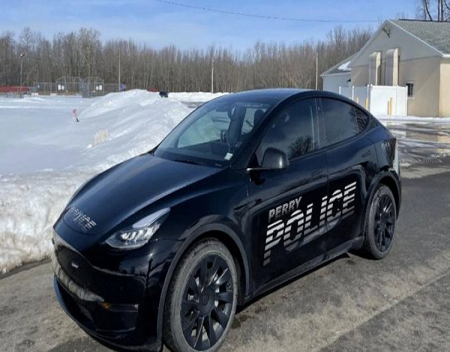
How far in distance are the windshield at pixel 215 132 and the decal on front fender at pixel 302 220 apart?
0.60 m

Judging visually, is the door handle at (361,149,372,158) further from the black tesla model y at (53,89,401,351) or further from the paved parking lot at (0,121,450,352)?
the paved parking lot at (0,121,450,352)

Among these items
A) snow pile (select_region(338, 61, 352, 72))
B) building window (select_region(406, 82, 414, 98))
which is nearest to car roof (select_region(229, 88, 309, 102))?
building window (select_region(406, 82, 414, 98))

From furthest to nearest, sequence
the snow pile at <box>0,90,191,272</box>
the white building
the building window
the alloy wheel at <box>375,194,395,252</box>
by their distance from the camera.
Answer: the building window → the white building → the snow pile at <box>0,90,191,272</box> → the alloy wheel at <box>375,194,395,252</box>

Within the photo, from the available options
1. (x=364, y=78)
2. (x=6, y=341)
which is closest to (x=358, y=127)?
(x=6, y=341)

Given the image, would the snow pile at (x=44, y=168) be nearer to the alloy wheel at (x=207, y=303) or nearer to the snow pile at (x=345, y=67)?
the alloy wheel at (x=207, y=303)

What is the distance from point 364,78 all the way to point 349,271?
38.4 m

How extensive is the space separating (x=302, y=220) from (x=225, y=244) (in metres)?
0.80

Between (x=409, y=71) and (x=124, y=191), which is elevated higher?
(x=409, y=71)

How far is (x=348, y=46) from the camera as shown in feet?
291

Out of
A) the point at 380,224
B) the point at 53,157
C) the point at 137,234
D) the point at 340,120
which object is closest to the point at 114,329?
the point at 137,234

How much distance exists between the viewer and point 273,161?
3.31 meters

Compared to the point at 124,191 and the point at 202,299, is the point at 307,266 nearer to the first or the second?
the point at 202,299

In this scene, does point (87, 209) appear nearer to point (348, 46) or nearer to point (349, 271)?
point (349, 271)

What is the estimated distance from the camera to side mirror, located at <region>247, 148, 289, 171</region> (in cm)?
331
